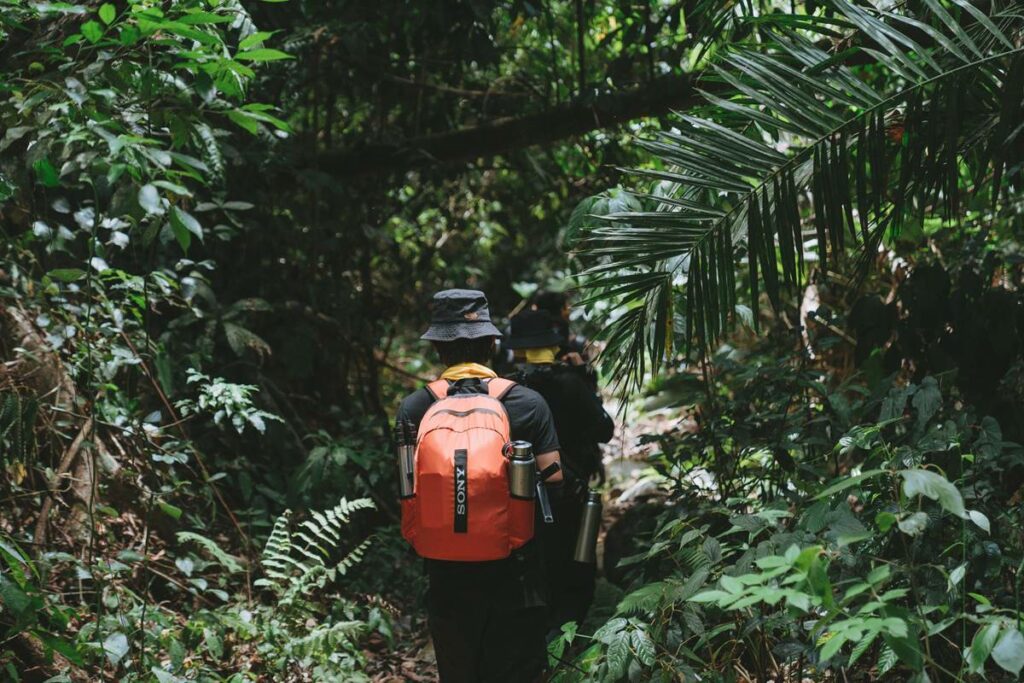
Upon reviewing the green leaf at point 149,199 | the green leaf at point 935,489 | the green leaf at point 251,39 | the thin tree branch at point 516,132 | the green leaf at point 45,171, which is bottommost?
the green leaf at point 935,489

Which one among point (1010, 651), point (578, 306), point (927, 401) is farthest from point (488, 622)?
point (578, 306)

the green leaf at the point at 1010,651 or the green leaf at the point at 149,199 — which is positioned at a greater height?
the green leaf at the point at 149,199

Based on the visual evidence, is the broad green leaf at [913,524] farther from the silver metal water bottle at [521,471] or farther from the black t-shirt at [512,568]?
the black t-shirt at [512,568]

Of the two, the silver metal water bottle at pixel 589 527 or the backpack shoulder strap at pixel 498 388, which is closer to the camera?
the backpack shoulder strap at pixel 498 388

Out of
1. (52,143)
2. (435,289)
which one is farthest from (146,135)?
(435,289)

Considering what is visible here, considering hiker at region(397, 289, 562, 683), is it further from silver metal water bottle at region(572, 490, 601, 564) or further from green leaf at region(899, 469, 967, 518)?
green leaf at region(899, 469, 967, 518)

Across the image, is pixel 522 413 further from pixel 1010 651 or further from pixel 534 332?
pixel 1010 651

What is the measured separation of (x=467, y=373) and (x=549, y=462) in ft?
1.48

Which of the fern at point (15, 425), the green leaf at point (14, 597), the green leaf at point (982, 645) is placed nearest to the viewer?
the green leaf at point (982, 645)

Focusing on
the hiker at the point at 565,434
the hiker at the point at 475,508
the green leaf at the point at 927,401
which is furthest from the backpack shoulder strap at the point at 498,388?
the green leaf at the point at 927,401

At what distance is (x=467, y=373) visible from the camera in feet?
11.3

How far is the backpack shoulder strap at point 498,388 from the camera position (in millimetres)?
3391

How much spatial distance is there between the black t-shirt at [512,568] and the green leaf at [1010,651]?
1555mm

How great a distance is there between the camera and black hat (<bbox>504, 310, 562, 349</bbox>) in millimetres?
4734
